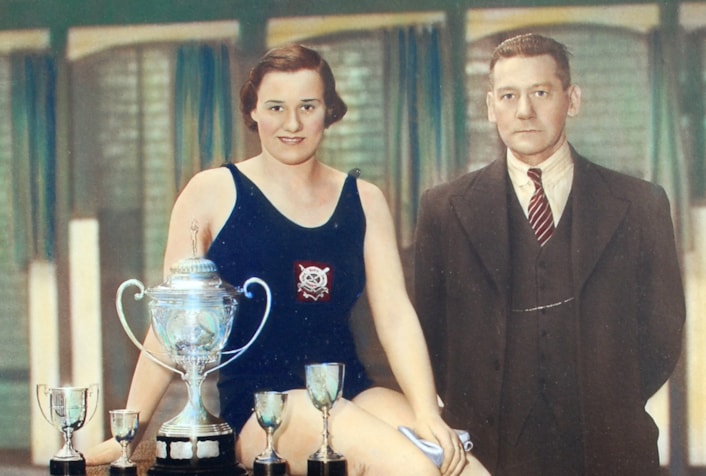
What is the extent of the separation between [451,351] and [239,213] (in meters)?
0.82

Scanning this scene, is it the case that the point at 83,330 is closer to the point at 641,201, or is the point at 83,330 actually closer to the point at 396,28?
the point at 396,28

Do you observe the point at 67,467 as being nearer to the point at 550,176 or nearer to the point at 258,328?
the point at 258,328

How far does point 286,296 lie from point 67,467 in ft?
2.83

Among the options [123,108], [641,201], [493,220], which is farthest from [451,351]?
[123,108]

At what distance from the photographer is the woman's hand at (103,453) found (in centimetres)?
382

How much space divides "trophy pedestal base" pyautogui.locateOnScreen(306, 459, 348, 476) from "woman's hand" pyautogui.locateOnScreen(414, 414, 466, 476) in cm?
32

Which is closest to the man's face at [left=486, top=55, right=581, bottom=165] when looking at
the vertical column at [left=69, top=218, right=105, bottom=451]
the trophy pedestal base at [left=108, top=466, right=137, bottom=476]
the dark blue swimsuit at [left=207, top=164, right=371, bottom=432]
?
the dark blue swimsuit at [left=207, top=164, right=371, bottom=432]

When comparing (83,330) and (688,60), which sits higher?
(688,60)

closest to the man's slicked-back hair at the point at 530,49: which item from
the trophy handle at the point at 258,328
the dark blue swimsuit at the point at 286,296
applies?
the dark blue swimsuit at the point at 286,296

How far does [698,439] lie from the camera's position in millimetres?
3693

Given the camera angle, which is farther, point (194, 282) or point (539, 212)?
point (539, 212)

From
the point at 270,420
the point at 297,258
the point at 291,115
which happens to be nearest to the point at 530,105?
the point at 291,115

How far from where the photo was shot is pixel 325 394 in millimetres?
3525

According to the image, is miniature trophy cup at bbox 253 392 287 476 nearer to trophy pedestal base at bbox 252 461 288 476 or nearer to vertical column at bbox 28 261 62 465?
trophy pedestal base at bbox 252 461 288 476
